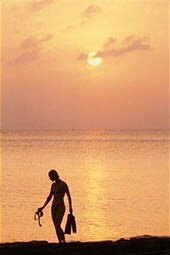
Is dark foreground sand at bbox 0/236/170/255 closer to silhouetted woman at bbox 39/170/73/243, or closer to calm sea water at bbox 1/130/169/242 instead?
silhouetted woman at bbox 39/170/73/243

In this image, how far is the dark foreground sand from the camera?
1265 cm

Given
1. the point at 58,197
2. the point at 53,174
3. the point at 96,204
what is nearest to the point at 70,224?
the point at 58,197

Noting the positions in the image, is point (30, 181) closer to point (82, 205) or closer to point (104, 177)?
point (104, 177)

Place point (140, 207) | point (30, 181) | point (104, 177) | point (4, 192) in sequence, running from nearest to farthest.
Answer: point (140, 207)
point (4, 192)
point (30, 181)
point (104, 177)

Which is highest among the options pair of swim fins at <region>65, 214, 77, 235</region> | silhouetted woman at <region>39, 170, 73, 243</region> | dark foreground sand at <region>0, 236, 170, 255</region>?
silhouetted woman at <region>39, 170, 73, 243</region>

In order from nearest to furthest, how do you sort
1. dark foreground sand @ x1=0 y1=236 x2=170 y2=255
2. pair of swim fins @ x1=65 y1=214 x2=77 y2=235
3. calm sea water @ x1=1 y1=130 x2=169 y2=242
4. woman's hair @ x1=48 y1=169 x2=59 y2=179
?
dark foreground sand @ x1=0 y1=236 x2=170 y2=255 → woman's hair @ x1=48 y1=169 x2=59 y2=179 → pair of swim fins @ x1=65 y1=214 x2=77 y2=235 → calm sea water @ x1=1 y1=130 x2=169 y2=242

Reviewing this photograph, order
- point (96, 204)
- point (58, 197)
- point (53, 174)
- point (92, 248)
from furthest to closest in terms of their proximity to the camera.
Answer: point (96, 204)
point (58, 197)
point (53, 174)
point (92, 248)

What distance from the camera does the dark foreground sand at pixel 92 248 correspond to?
12.6 m

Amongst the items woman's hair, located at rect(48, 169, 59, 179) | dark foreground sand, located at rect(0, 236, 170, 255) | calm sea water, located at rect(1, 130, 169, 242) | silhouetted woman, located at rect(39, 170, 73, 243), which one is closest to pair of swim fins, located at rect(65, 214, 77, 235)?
silhouetted woman, located at rect(39, 170, 73, 243)

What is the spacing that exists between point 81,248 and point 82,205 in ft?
65.6

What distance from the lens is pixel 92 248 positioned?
13008 millimetres

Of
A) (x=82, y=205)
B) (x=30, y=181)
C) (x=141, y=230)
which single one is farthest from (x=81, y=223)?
(x=30, y=181)

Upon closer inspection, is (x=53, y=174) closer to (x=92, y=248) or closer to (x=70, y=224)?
(x=70, y=224)

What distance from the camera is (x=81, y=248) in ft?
42.4
